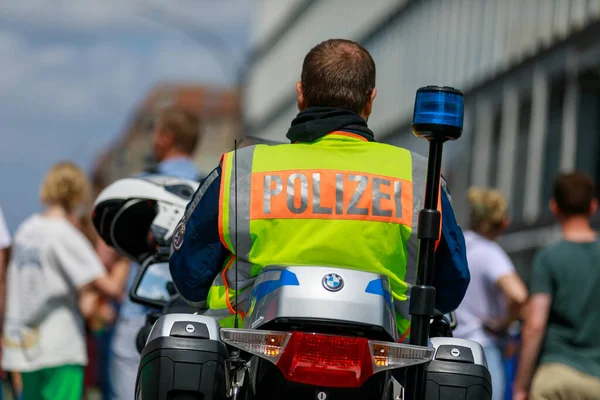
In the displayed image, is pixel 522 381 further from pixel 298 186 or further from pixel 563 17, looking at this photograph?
pixel 563 17

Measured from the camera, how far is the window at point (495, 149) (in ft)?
102

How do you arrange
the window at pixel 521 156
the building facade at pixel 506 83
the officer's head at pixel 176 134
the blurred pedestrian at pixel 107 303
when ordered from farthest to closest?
the window at pixel 521 156
the building facade at pixel 506 83
the blurred pedestrian at pixel 107 303
the officer's head at pixel 176 134

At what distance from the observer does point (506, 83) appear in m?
30.4

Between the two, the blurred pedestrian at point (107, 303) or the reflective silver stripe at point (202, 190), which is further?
the blurred pedestrian at point (107, 303)

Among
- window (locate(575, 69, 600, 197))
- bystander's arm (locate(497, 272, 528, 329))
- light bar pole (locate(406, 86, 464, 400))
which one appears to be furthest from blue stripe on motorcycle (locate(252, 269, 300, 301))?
window (locate(575, 69, 600, 197))

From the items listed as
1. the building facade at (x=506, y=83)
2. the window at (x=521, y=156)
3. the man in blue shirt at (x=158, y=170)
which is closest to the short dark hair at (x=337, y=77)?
the man in blue shirt at (x=158, y=170)

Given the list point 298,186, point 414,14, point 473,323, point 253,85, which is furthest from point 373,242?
point 253,85

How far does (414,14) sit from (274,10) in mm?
29310

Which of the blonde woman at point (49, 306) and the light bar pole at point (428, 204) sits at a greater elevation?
the light bar pole at point (428, 204)

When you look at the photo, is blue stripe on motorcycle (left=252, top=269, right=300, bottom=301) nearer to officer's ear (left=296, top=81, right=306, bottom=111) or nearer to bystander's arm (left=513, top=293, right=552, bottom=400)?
officer's ear (left=296, top=81, right=306, bottom=111)

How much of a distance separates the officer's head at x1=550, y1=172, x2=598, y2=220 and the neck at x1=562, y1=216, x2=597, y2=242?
0.9 inches

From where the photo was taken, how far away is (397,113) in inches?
1625

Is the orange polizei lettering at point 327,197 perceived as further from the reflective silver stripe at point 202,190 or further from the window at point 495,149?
the window at point 495,149

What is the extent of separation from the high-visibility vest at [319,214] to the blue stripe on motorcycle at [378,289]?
266 mm
